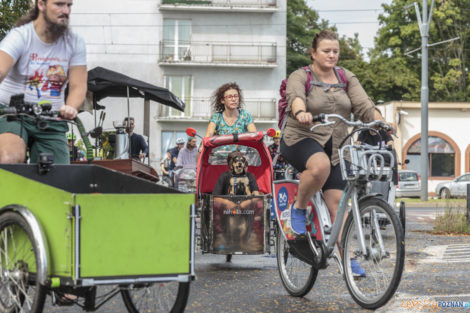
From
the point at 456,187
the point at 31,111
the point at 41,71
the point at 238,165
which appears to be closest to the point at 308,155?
the point at 41,71

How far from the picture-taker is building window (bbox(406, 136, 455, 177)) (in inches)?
1870

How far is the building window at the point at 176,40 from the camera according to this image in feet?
143

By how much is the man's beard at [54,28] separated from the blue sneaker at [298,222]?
7.78 feet

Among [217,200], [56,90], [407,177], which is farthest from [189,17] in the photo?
[56,90]

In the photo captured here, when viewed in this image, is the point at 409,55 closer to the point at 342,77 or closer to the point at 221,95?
the point at 221,95

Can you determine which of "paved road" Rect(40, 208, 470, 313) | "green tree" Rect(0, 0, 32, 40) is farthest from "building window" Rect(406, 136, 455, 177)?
"paved road" Rect(40, 208, 470, 313)

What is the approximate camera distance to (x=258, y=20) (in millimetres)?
44156

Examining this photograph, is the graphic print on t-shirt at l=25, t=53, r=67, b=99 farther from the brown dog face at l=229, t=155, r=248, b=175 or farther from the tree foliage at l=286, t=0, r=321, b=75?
the tree foliage at l=286, t=0, r=321, b=75

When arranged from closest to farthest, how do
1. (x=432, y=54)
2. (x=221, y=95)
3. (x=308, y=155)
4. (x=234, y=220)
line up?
1. (x=308, y=155)
2. (x=234, y=220)
3. (x=221, y=95)
4. (x=432, y=54)

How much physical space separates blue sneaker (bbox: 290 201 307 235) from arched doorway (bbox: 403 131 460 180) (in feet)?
136

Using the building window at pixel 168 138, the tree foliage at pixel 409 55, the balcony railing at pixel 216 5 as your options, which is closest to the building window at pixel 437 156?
the tree foliage at pixel 409 55

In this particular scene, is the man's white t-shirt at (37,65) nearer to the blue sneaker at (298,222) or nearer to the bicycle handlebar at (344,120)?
the bicycle handlebar at (344,120)

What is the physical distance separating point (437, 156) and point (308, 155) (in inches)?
1696

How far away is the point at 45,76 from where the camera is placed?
541 centimetres
